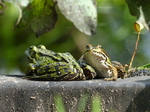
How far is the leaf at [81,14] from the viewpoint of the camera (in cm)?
159

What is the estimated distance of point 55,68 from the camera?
156 centimetres

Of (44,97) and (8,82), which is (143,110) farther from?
(8,82)

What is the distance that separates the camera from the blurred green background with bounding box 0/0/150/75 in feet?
8.32

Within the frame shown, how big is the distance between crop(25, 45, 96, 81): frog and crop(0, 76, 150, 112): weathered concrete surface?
93mm

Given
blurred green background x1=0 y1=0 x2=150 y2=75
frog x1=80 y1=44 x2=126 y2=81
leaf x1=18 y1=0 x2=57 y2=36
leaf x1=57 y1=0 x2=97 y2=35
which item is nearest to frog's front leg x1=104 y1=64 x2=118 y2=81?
frog x1=80 y1=44 x2=126 y2=81

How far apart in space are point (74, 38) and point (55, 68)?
1010mm

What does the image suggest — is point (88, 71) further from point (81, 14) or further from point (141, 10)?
point (141, 10)

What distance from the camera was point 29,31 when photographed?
2578 millimetres

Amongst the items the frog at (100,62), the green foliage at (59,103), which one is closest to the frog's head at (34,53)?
the frog at (100,62)

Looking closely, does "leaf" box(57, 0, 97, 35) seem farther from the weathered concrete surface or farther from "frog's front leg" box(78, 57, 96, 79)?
the weathered concrete surface

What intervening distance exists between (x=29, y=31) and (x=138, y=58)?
593mm

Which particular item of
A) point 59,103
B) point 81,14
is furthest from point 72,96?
point 81,14

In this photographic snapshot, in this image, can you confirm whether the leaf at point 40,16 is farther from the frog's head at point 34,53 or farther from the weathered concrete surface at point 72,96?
the weathered concrete surface at point 72,96

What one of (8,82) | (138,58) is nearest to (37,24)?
(8,82)
